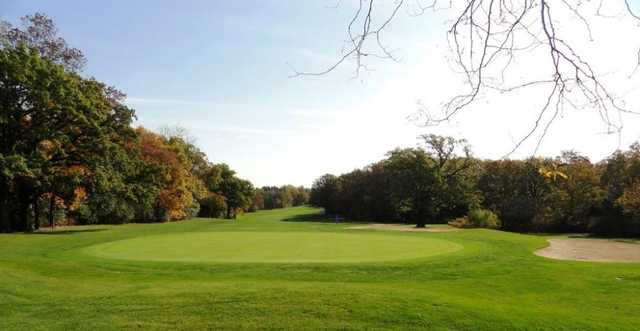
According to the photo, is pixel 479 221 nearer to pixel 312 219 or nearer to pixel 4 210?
pixel 4 210

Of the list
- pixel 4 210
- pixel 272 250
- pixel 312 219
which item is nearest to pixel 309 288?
pixel 272 250

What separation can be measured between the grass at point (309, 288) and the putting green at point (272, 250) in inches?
1.8

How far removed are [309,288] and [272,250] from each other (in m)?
7.79

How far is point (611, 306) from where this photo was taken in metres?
9.42

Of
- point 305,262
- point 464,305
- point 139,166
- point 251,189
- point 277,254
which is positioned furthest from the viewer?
point 251,189

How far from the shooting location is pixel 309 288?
30.0ft

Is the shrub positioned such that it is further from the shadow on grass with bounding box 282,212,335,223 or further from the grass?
the shadow on grass with bounding box 282,212,335,223

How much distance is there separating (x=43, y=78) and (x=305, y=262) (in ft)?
62.1

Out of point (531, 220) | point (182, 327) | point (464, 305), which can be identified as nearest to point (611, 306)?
point (464, 305)

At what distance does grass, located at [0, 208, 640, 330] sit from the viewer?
24.4 feet

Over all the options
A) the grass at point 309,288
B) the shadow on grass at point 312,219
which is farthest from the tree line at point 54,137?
the shadow on grass at point 312,219

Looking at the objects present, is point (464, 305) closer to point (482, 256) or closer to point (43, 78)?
point (482, 256)

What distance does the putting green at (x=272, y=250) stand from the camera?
584 inches

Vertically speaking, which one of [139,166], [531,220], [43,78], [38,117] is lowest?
[531,220]
